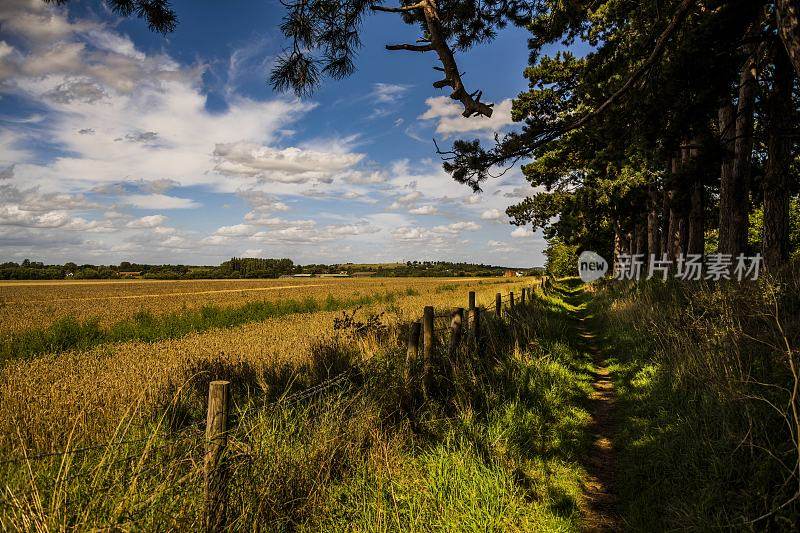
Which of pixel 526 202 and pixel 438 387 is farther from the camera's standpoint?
pixel 526 202

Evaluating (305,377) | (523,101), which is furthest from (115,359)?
(523,101)

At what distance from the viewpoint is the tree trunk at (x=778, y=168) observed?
840 cm

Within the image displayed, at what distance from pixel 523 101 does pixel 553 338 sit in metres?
12.9

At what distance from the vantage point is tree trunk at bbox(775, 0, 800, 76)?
397 centimetres

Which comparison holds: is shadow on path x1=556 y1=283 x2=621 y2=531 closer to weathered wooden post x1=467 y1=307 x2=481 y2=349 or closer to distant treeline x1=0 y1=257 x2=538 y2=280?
weathered wooden post x1=467 y1=307 x2=481 y2=349

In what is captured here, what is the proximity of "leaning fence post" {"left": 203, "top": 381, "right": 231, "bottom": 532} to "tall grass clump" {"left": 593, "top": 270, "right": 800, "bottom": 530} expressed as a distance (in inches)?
132

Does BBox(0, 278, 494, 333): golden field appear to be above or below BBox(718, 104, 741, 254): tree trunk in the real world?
below

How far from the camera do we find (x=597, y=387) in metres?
7.35

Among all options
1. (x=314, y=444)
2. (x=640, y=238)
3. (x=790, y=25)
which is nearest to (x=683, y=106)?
(x=790, y=25)

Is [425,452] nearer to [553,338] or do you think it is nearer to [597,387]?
[597,387]

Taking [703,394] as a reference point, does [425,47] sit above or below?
above

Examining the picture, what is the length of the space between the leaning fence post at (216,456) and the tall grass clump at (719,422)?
11.0ft

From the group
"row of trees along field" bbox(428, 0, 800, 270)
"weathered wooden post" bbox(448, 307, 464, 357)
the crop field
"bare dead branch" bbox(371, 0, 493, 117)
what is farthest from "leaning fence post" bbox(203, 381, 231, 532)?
"row of trees along field" bbox(428, 0, 800, 270)

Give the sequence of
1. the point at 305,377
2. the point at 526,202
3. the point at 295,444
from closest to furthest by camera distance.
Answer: the point at 295,444 → the point at 305,377 → the point at 526,202
